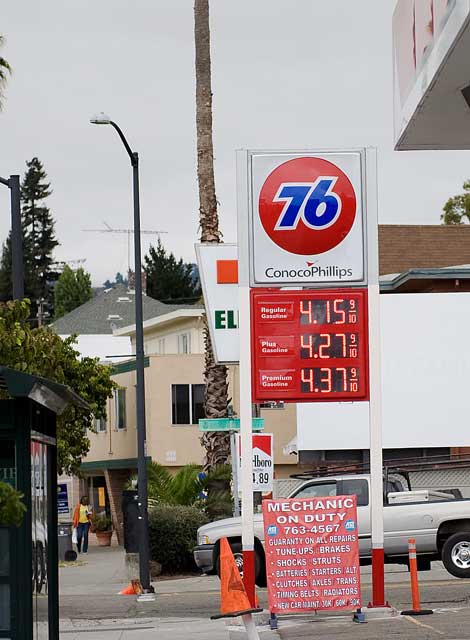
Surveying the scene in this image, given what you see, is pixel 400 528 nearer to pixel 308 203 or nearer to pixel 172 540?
pixel 172 540

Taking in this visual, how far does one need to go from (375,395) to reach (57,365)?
28.1 feet

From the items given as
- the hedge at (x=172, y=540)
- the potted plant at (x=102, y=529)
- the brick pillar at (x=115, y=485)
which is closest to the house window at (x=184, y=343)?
the brick pillar at (x=115, y=485)

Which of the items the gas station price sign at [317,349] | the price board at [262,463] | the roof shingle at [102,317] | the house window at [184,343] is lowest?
the price board at [262,463]

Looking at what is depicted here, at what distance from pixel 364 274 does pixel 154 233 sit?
2937 inches

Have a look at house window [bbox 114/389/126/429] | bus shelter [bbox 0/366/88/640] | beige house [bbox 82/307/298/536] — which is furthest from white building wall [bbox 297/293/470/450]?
bus shelter [bbox 0/366/88/640]

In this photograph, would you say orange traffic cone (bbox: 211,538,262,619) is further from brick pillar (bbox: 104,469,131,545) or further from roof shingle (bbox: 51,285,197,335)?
roof shingle (bbox: 51,285,197,335)

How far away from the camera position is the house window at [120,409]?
5200cm

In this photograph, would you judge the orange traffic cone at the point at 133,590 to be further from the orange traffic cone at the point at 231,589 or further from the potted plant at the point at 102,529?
the potted plant at the point at 102,529

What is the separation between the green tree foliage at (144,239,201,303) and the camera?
334ft

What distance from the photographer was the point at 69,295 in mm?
113188

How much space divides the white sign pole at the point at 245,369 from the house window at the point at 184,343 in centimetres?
Answer: 3789

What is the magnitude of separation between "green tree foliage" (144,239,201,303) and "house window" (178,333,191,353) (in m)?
43.2

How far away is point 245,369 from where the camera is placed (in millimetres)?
17438

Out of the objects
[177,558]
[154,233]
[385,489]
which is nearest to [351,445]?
[177,558]
